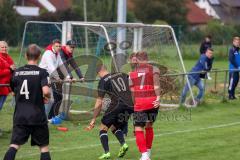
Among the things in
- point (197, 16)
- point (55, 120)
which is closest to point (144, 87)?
point (55, 120)

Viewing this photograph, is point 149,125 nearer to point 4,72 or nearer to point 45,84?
point 45,84

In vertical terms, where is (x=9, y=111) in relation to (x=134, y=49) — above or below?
below

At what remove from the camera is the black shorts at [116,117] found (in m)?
11.7

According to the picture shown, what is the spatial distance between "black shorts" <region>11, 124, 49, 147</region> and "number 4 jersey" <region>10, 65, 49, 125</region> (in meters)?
0.08

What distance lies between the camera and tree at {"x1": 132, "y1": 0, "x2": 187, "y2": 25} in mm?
79688

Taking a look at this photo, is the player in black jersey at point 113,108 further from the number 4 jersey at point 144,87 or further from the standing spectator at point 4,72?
the standing spectator at point 4,72

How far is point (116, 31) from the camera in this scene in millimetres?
19766

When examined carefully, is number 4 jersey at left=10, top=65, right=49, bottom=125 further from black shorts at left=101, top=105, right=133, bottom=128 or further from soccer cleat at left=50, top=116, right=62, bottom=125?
soccer cleat at left=50, top=116, right=62, bottom=125

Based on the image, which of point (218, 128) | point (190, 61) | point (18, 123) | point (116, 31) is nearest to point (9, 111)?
point (116, 31)

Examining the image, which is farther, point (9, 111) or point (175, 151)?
point (9, 111)

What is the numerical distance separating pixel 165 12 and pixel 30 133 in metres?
70.5

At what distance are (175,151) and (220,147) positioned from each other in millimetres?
943

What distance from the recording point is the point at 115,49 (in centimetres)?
1933

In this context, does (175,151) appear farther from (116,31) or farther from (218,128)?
(116,31)
